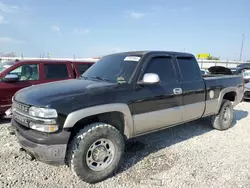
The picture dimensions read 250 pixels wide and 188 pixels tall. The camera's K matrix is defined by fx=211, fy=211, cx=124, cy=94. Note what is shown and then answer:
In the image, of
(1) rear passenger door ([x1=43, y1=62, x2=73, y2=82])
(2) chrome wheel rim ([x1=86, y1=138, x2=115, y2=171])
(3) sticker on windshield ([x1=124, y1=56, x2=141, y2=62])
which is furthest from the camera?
(1) rear passenger door ([x1=43, y1=62, x2=73, y2=82])

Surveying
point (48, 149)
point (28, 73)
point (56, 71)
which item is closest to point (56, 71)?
point (56, 71)

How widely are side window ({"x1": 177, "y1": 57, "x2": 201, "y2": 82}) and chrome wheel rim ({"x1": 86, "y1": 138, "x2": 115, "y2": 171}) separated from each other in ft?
6.80

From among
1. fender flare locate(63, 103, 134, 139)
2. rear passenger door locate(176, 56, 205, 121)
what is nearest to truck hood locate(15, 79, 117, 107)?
fender flare locate(63, 103, 134, 139)

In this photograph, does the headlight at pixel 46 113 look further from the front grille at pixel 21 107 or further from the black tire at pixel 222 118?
the black tire at pixel 222 118

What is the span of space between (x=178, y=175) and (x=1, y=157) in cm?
293

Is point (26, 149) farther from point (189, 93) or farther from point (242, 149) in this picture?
point (242, 149)

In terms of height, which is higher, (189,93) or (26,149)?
(189,93)

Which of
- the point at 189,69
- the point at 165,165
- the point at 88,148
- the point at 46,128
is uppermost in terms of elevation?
the point at 189,69

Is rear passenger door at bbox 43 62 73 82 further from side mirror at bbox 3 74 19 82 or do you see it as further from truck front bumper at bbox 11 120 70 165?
truck front bumper at bbox 11 120 70 165

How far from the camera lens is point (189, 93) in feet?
13.6

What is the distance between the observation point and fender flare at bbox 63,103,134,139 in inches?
104

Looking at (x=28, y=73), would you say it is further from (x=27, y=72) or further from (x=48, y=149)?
(x=48, y=149)

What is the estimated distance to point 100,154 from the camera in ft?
9.87

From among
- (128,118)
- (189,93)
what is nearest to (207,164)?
(189,93)
